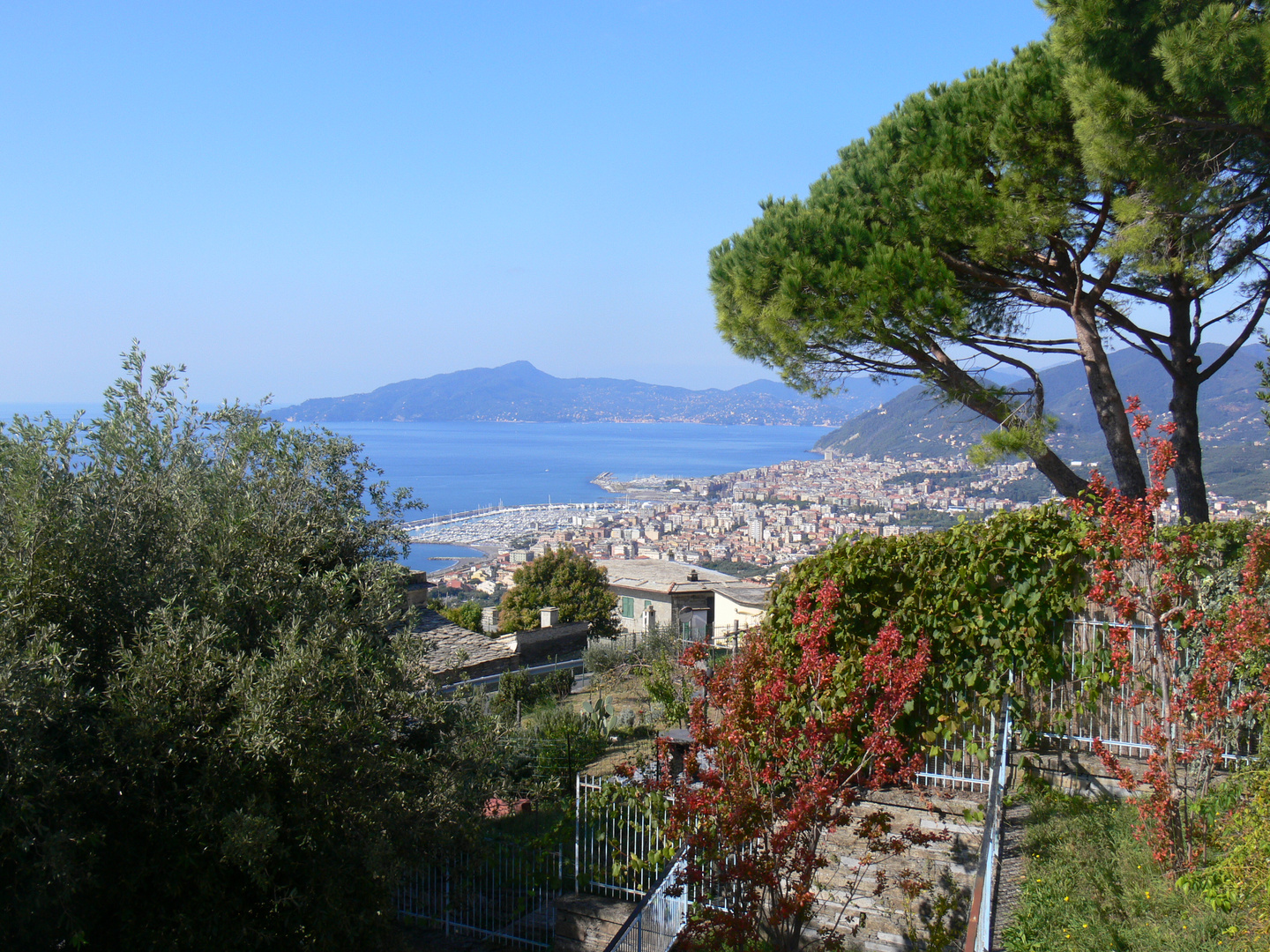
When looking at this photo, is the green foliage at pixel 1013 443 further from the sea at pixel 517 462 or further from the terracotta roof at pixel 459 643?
the sea at pixel 517 462

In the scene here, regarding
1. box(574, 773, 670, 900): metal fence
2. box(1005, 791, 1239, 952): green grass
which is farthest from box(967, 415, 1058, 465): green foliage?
box(574, 773, 670, 900): metal fence

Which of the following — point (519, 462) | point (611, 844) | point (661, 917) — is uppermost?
point (611, 844)

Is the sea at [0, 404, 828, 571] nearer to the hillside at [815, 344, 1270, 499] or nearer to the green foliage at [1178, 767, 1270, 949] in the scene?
the hillside at [815, 344, 1270, 499]

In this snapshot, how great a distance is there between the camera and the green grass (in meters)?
4.22

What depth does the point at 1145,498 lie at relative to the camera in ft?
17.9

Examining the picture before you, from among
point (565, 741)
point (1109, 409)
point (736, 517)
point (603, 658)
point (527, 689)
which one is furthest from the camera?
point (736, 517)

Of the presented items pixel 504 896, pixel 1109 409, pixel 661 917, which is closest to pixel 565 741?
pixel 504 896

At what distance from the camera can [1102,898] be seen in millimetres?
4816

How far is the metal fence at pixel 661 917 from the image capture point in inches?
233

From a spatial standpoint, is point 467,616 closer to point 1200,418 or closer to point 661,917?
point 661,917

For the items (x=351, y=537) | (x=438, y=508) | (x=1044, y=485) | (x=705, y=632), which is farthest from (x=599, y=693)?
(x=438, y=508)

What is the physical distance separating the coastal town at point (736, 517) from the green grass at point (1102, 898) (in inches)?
770

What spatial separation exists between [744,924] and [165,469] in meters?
5.11

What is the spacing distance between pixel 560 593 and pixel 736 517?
164 feet
